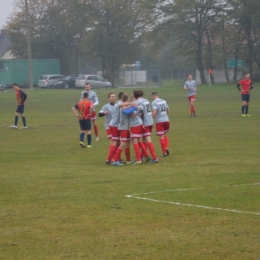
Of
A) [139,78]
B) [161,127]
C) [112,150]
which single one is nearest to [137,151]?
[112,150]

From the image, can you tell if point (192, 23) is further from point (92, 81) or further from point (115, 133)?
point (115, 133)

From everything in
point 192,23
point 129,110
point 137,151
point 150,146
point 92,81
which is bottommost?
point 92,81

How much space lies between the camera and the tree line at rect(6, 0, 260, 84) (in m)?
70.6

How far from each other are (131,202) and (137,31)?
74025 mm

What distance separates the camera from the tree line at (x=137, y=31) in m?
70.6

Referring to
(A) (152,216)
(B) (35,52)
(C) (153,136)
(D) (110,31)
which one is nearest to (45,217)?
(A) (152,216)

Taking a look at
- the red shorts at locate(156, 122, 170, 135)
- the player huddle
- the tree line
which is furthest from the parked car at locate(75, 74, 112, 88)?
the player huddle

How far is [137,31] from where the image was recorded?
8288 cm

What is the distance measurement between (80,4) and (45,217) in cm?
7584

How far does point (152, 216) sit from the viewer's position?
30.1ft

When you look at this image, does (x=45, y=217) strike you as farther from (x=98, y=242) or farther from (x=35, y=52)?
(x=35, y=52)

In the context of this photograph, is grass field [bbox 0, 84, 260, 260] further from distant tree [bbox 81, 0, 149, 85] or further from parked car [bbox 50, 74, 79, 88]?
distant tree [bbox 81, 0, 149, 85]

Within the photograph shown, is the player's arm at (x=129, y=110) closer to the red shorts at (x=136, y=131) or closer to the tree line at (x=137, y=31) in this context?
the red shorts at (x=136, y=131)

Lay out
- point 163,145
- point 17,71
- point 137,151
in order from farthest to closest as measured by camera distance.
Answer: point 17,71
point 163,145
point 137,151
